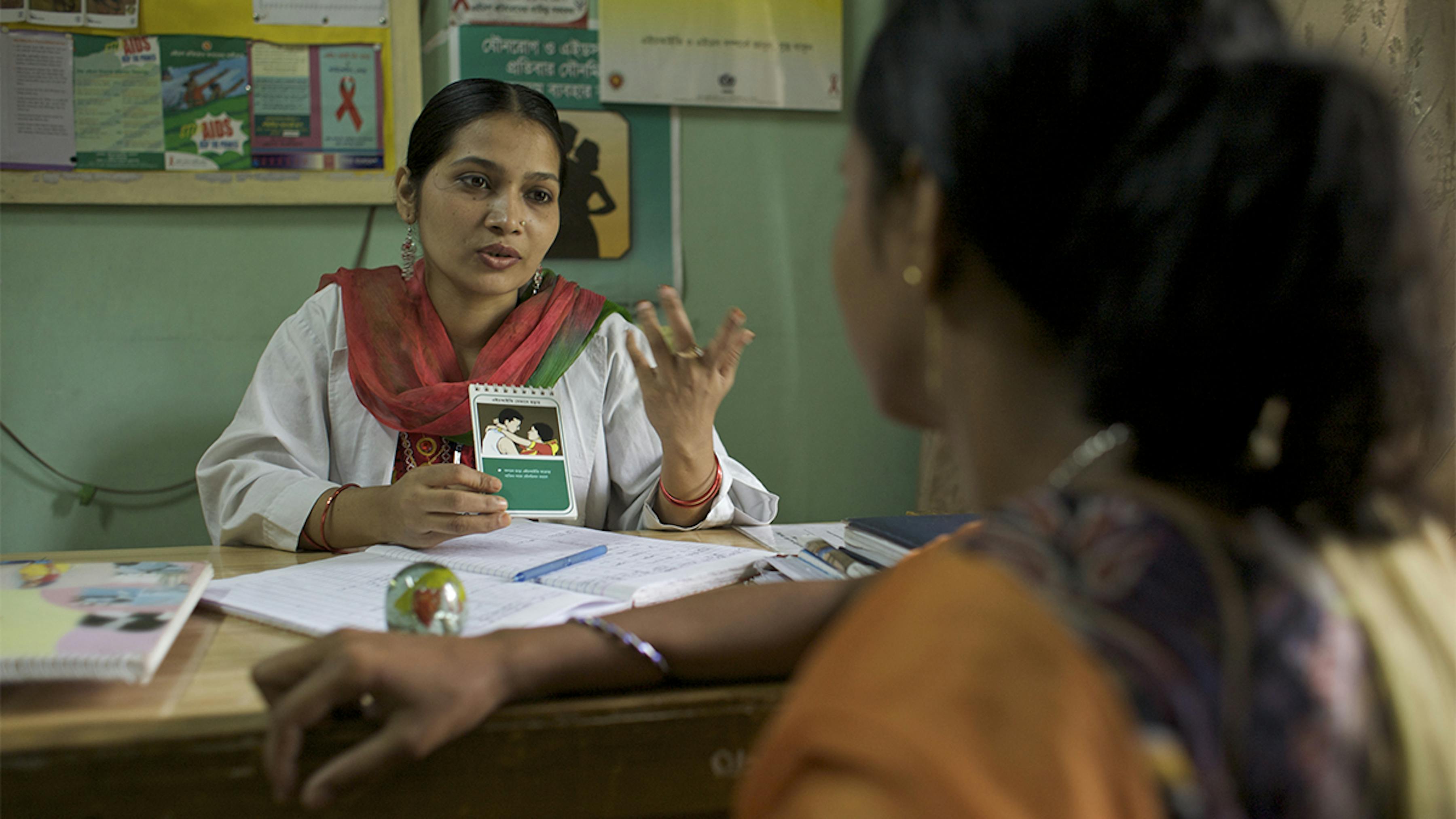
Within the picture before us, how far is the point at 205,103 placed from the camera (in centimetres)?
213

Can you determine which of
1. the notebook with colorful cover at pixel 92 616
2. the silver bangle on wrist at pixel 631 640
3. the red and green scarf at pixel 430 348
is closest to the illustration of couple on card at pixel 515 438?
the red and green scarf at pixel 430 348

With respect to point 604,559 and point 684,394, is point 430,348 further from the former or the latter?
point 604,559

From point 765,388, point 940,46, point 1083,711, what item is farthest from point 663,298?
point 765,388

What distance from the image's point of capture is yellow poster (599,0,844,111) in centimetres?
232

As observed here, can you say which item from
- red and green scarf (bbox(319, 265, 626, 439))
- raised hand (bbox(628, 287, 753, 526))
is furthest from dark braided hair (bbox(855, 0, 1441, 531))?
red and green scarf (bbox(319, 265, 626, 439))

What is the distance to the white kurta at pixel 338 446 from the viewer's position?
1.39 metres

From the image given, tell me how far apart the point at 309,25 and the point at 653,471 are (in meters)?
1.33

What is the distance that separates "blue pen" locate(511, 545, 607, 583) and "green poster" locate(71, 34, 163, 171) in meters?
1.62

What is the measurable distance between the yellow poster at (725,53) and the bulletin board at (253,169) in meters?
0.46

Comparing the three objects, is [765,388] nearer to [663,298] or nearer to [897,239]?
[663,298]

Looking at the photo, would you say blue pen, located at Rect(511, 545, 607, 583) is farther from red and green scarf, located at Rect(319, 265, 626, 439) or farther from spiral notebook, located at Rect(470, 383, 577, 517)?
red and green scarf, located at Rect(319, 265, 626, 439)

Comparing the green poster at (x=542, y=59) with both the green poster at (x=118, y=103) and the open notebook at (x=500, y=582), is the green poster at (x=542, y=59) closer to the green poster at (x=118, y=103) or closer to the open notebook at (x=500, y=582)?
the green poster at (x=118, y=103)

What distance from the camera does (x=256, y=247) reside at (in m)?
2.19

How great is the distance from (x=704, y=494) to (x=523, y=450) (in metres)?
0.29
